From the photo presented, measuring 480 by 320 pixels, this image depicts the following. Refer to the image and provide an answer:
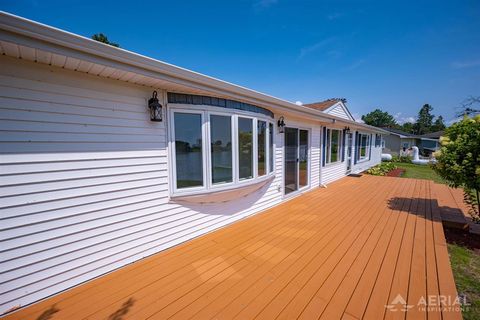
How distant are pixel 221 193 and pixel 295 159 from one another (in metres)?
3.11

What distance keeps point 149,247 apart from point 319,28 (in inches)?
385

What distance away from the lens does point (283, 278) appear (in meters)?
2.32

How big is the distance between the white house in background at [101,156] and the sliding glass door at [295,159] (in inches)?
74.5

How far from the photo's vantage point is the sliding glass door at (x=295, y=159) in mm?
5572

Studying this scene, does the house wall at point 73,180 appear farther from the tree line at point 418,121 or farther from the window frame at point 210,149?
the tree line at point 418,121

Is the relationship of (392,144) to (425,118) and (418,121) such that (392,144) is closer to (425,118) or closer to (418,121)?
(418,121)

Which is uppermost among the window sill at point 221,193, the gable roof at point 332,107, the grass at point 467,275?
the gable roof at point 332,107

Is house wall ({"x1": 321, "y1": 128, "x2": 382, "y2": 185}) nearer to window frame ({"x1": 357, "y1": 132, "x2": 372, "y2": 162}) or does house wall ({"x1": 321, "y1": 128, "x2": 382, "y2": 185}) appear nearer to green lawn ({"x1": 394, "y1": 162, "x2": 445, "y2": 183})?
window frame ({"x1": 357, "y1": 132, "x2": 372, "y2": 162})

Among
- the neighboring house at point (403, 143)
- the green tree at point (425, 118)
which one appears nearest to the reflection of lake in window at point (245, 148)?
the neighboring house at point (403, 143)

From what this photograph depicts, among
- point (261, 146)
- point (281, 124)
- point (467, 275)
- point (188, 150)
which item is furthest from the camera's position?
point (281, 124)

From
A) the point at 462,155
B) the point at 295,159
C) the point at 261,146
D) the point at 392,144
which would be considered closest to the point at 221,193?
the point at 261,146

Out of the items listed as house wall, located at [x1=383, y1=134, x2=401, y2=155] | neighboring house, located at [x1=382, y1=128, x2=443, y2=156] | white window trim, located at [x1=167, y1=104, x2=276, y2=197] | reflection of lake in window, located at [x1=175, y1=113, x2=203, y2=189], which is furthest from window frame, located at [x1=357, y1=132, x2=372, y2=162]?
house wall, located at [x1=383, y1=134, x2=401, y2=155]

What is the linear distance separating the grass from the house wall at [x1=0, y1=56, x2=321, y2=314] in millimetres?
3534

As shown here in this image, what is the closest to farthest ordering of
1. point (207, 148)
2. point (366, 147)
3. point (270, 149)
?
1. point (207, 148)
2. point (270, 149)
3. point (366, 147)
